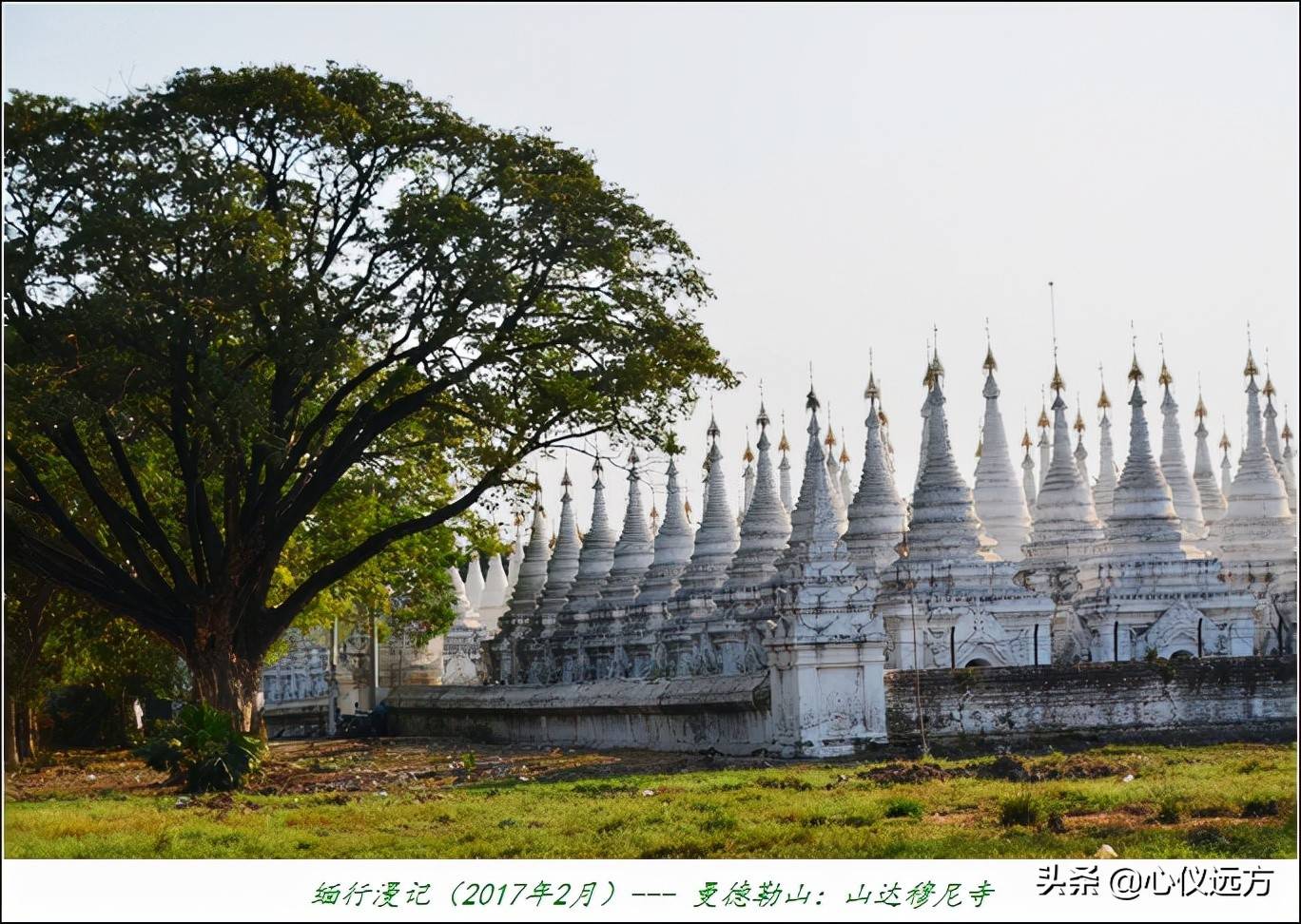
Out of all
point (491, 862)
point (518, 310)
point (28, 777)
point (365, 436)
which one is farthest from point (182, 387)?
point (491, 862)

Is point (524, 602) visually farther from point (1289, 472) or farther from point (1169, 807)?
A: point (1169, 807)

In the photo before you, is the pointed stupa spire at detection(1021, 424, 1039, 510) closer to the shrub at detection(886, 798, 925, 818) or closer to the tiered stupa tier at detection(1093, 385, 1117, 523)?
the tiered stupa tier at detection(1093, 385, 1117, 523)

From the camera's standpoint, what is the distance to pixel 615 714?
32.1 m

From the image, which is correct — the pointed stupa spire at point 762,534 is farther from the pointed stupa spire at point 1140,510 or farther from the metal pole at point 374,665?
the metal pole at point 374,665

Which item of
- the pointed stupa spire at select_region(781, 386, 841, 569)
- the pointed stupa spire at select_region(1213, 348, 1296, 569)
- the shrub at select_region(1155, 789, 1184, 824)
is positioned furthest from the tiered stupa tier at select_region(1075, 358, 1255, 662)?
the shrub at select_region(1155, 789, 1184, 824)

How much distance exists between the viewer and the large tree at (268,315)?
25469 mm

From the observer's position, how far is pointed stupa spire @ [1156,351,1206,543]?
4447 centimetres

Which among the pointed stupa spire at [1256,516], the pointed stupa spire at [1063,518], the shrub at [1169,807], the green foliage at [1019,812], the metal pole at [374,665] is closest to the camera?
the green foliage at [1019,812]

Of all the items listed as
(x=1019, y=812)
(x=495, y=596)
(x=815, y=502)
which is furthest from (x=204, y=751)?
(x=495, y=596)

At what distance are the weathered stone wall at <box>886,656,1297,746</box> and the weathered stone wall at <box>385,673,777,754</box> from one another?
2.11 m

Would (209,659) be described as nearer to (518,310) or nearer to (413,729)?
(518,310)

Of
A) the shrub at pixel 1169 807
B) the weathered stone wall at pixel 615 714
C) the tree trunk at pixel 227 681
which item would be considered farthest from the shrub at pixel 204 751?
the shrub at pixel 1169 807

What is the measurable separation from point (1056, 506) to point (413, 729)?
13.7 meters

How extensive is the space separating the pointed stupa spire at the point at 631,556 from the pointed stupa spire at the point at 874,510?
7360 mm
